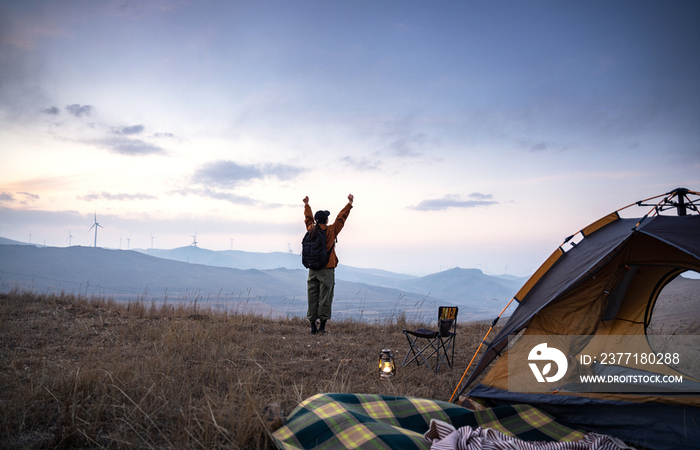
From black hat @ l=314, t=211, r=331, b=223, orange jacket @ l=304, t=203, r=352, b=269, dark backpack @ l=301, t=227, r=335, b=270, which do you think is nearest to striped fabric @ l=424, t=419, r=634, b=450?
dark backpack @ l=301, t=227, r=335, b=270

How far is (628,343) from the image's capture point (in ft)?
14.7

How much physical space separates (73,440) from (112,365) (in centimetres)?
105

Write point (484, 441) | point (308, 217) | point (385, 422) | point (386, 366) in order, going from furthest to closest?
point (308, 217)
point (386, 366)
point (385, 422)
point (484, 441)

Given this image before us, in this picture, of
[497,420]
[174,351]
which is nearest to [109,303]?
[174,351]

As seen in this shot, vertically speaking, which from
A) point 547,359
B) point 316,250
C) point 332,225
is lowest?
point 547,359

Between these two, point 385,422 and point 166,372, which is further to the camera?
point 166,372

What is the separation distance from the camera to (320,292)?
6.82 metres

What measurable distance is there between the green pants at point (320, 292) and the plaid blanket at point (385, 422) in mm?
3781

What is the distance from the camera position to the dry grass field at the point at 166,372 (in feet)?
8.43

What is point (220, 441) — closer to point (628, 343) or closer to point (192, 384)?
point (192, 384)

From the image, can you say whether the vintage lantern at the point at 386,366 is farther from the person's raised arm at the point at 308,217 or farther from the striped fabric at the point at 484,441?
the person's raised arm at the point at 308,217

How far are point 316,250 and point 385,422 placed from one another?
13.4 ft

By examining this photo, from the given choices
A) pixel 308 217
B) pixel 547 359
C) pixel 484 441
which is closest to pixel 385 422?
pixel 484 441

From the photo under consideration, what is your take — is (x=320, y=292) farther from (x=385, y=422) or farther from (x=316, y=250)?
(x=385, y=422)
